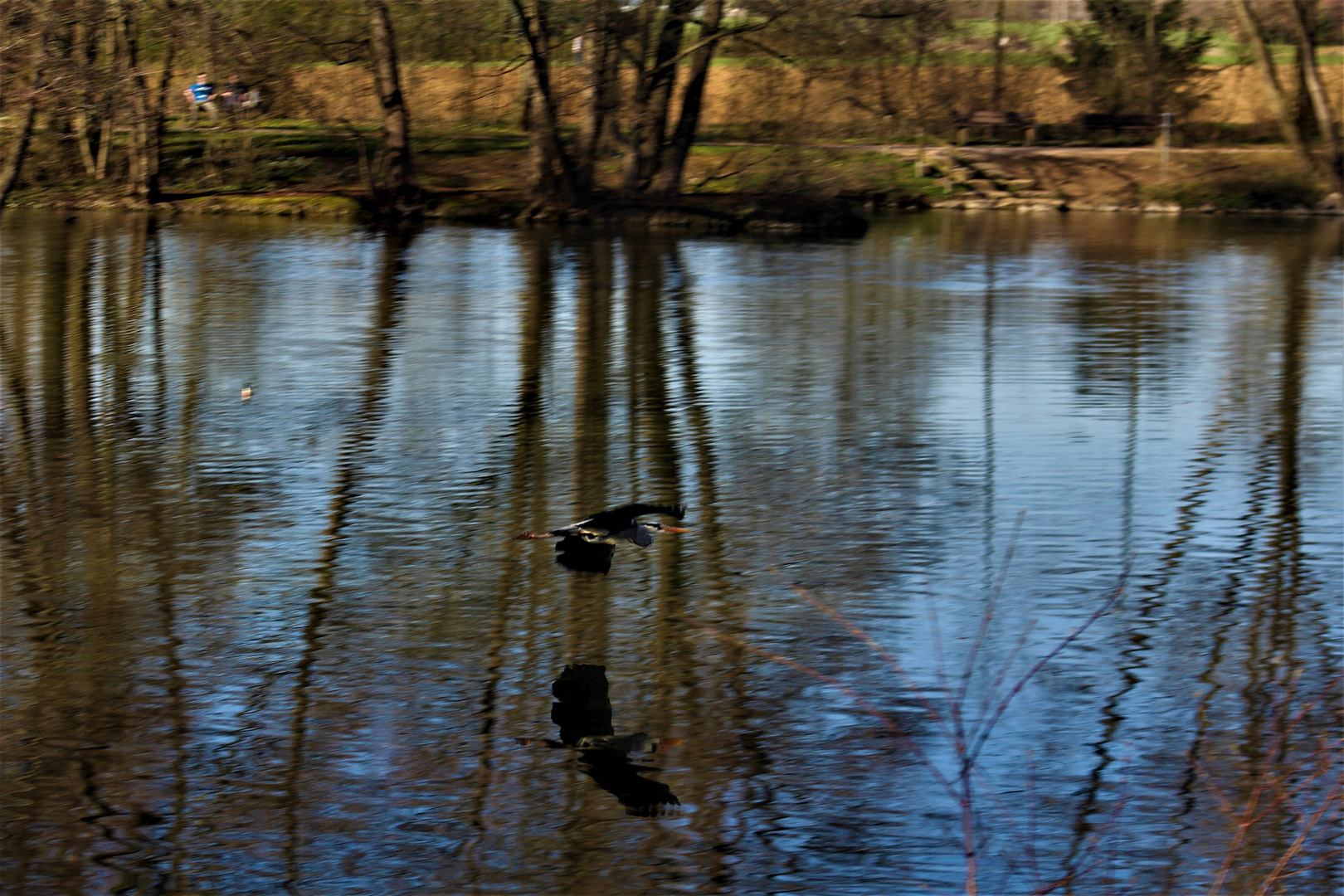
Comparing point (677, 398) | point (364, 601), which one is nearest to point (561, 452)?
point (677, 398)

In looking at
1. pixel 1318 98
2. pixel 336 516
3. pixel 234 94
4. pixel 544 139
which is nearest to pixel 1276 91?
pixel 1318 98

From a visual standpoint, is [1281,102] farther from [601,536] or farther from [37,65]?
[601,536]

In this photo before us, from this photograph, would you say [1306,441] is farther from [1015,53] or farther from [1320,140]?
[1015,53]

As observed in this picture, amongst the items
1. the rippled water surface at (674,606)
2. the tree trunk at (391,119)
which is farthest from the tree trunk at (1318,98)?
the rippled water surface at (674,606)

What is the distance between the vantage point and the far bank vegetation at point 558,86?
82.2 feet

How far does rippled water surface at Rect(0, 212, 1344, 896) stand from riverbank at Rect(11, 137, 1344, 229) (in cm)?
1527

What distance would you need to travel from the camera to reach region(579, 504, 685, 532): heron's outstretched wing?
6465mm

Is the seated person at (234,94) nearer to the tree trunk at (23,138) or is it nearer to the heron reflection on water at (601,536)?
the tree trunk at (23,138)

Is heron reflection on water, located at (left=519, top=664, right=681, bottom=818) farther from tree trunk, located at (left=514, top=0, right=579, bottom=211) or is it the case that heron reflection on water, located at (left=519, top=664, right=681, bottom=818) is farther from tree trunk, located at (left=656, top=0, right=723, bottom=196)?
tree trunk, located at (left=656, top=0, right=723, bottom=196)

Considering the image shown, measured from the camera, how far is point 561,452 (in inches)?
466

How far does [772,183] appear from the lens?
34156 millimetres

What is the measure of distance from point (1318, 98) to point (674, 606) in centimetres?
3832

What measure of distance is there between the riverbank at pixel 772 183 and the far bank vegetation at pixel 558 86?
254 millimetres

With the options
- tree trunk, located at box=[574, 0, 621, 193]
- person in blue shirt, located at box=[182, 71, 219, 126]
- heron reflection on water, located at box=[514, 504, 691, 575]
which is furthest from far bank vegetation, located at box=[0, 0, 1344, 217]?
heron reflection on water, located at box=[514, 504, 691, 575]
